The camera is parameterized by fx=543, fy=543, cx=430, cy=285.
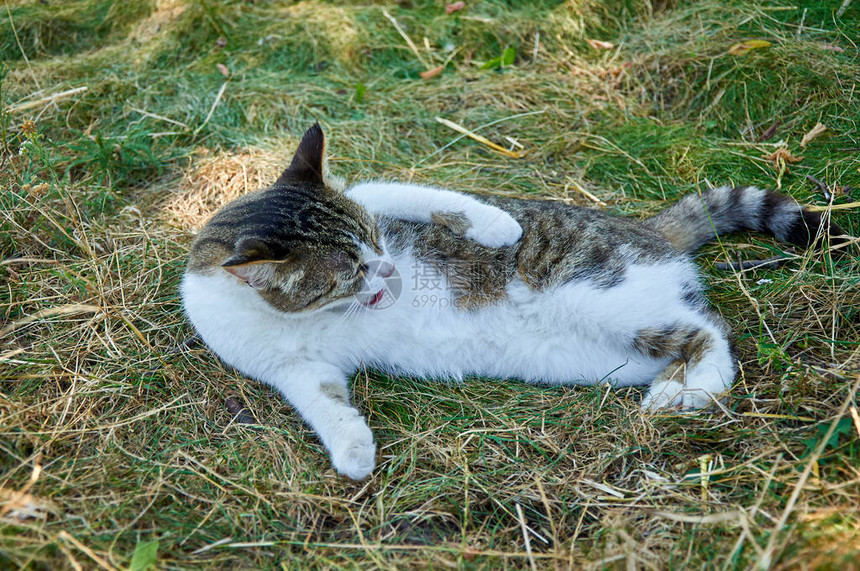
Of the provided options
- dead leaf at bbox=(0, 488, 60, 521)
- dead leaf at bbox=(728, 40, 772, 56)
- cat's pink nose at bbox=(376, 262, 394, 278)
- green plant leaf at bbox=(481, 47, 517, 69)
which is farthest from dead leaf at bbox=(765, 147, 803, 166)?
dead leaf at bbox=(0, 488, 60, 521)

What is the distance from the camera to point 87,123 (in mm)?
3793

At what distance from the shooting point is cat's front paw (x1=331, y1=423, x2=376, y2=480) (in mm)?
2072

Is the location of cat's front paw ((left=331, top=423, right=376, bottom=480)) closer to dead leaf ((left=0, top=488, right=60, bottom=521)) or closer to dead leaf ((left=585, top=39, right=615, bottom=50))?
dead leaf ((left=0, top=488, right=60, bottom=521))

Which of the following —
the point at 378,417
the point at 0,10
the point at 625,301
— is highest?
the point at 0,10

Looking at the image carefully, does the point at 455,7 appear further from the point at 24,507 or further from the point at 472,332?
the point at 24,507

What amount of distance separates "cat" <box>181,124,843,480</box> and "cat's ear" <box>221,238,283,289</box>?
0.05 metres

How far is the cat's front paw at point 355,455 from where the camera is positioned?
6.80 feet

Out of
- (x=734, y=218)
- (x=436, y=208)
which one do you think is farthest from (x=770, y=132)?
(x=436, y=208)

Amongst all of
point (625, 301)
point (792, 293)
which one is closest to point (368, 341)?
point (625, 301)

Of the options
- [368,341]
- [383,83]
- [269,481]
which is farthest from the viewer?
[383,83]

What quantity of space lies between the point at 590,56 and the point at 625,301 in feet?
8.87

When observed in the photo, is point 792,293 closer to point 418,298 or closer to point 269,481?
point 418,298

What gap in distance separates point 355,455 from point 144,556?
742 mm

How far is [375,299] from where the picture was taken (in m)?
2.48
